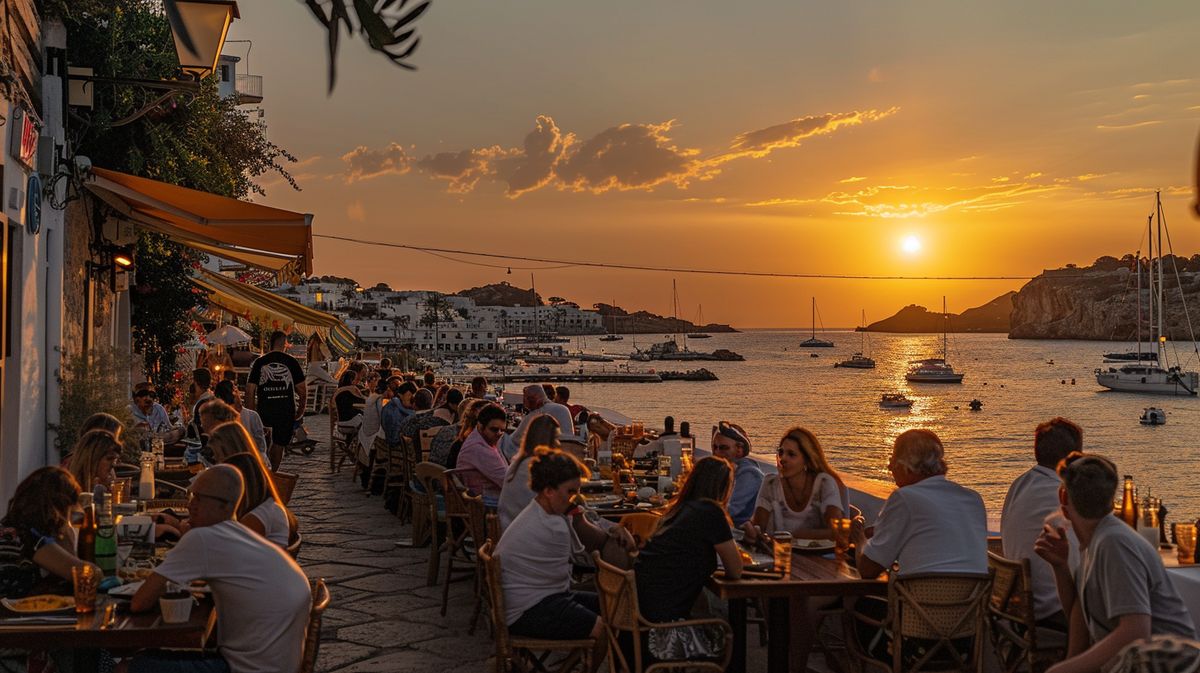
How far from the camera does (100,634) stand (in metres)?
3.72

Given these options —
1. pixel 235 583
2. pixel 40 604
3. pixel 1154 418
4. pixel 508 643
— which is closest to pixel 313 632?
pixel 235 583

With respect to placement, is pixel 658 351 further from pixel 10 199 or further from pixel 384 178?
pixel 10 199

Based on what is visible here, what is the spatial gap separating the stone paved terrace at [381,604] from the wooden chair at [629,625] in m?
1.46

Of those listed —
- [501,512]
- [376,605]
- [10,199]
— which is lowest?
[376,605]

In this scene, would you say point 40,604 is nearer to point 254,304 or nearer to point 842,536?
point 842,536

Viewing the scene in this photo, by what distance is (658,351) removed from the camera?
157 meters

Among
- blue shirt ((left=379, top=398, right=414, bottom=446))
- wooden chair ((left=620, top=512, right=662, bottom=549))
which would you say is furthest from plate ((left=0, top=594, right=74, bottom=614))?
blue shirt ((left=379, top=398, right=414, bottom=446))

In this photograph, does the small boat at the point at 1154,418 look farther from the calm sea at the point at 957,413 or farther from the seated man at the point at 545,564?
the seated man at the point at 545,564

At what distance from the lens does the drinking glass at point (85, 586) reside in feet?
12.6

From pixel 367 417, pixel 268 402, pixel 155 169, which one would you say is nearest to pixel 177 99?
pixel 155 169

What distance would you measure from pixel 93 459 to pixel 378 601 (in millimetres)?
2332

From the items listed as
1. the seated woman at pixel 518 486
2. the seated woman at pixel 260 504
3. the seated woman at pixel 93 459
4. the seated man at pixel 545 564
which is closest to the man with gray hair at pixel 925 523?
the seated man at pixel 545 564

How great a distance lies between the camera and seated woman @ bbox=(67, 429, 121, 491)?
5586 millimetres

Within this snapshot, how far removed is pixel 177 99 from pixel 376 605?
5.69 meters
